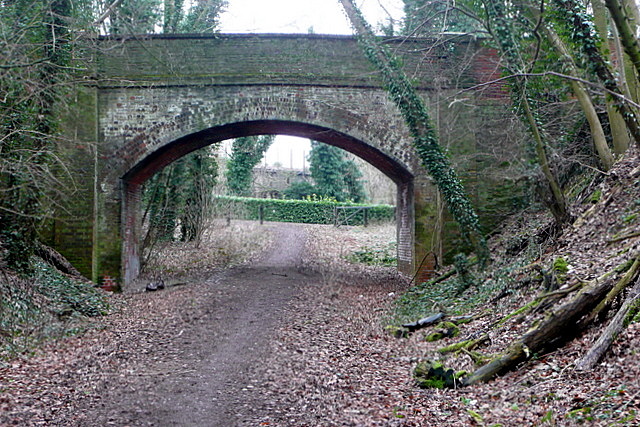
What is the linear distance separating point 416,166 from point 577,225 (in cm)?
428

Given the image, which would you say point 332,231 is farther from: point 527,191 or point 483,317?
point 483,317

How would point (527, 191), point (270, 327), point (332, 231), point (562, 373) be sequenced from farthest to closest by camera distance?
point (332, 231) < point (527, 191) < point (270, 327) < point (562, 373)

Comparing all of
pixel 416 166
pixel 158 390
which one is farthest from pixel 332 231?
pixel 158 390

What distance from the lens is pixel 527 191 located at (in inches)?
485

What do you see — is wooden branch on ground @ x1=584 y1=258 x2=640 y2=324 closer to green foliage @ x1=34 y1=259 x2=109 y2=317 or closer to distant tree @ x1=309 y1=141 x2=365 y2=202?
green foliage @ x1=34 y1=259 x2=109 y2=317

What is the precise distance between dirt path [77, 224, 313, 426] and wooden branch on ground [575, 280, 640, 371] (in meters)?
2.98

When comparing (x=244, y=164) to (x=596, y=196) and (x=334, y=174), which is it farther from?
(x=596, y=196)

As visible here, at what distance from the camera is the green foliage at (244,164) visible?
92.6ft

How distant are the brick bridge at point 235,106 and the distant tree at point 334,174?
17828mm

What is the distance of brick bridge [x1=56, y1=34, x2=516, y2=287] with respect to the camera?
12.4 metres

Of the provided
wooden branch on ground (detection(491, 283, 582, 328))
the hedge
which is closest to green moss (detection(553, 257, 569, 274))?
wooden branch on ground (detection(491, 283, 582, 328))

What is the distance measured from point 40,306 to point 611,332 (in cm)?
798

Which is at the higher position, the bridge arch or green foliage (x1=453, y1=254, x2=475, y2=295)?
the bridge arch

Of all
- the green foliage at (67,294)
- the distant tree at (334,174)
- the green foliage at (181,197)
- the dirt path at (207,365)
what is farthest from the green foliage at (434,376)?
the distant tree at (334,174)
